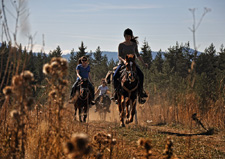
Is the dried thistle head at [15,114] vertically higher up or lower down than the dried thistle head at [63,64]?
lower down

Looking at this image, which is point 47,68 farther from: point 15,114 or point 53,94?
point 15,114

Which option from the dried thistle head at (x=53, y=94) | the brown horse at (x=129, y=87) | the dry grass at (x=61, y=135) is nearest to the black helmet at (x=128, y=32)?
the brown horse at (x=129, y=87)

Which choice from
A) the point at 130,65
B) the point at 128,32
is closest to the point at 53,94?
the point at 130,65

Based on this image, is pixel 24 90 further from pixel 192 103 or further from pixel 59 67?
pixel 192 103

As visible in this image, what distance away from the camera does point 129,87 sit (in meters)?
10.8

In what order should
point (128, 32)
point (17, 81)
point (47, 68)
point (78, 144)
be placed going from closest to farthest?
point (78, 144)
point (17, 81)
point (47, 68)
point (128, 32)

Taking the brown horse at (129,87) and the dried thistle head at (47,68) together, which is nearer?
the dried thistle head at (47,68)

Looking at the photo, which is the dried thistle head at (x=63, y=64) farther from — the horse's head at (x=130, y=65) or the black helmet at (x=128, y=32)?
the black helmet at (x=128, y=32)

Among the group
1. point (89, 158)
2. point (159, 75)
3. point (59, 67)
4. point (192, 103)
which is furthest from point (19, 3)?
point (159, 75)

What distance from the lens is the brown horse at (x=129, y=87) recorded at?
10.4 metres

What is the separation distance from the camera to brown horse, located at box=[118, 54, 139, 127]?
10406 millimetres

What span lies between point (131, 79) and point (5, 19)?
21.2 ft

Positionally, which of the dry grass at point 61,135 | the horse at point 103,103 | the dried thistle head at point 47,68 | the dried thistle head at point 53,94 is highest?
the horse at point 103,103

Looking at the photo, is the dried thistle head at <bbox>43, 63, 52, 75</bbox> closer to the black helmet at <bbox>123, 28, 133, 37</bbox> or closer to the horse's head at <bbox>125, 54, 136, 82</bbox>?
the horse's head at <bbox>125, 54, 136, 82</bbox>
